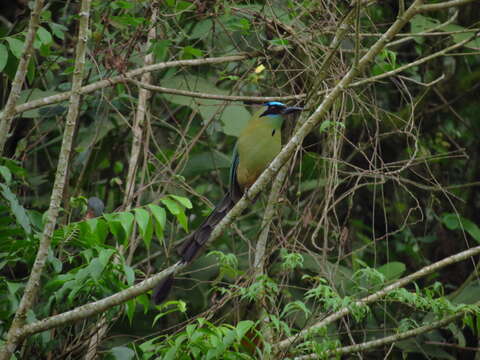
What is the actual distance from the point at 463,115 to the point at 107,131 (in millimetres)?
2784

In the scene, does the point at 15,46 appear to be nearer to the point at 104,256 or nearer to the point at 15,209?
the point at 15,209

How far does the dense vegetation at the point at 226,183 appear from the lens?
3033 millimetres

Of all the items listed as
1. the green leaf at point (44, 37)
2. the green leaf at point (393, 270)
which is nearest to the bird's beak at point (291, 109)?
the green leaf at point (393, 270)

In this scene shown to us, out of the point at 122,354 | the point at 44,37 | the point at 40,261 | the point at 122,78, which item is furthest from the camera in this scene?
the point at 122,78

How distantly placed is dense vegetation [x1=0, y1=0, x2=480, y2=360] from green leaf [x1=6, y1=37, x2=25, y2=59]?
2cm

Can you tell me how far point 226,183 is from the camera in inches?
210

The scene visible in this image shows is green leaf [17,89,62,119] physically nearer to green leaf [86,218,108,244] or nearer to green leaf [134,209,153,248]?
green leaf [86,218,108,244]

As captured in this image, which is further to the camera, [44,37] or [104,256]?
[44,37]

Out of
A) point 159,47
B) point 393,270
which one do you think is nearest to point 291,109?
point 159,47

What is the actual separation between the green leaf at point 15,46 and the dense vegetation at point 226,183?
19 millimetres

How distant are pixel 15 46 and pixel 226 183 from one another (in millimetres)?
2149

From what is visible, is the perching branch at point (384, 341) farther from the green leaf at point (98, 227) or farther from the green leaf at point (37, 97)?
the green leaf at point (37, 97)

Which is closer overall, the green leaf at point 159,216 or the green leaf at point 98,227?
the green leaf at point 159,216

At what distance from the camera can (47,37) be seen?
3475 millimetres
